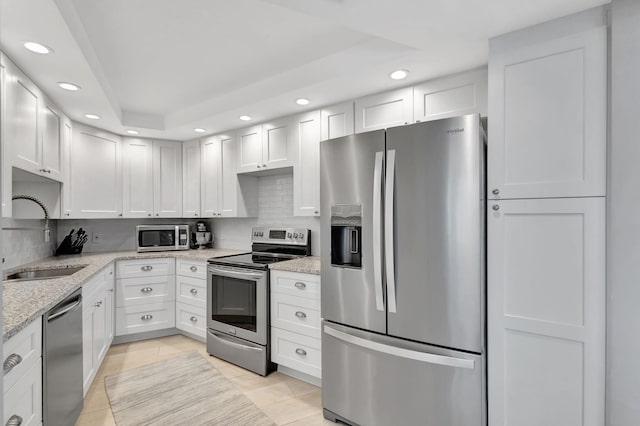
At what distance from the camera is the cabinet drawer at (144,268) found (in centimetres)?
369

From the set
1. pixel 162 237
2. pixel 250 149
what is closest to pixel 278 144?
pixel 250 149

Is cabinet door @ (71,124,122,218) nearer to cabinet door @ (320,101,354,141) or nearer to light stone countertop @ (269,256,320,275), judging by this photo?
light stone countertop @ (269,256,320,275)

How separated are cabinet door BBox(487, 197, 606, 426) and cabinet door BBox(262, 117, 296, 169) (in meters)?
2.03

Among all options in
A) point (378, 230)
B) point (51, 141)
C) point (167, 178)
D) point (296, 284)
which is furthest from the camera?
point (167, 178)

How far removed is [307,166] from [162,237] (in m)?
2.17

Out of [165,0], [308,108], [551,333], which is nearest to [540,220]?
[551,333]

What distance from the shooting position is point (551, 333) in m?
1.76

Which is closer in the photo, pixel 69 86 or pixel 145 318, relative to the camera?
pixel 69 86

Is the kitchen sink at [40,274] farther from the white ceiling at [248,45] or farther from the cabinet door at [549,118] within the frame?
the cabinet door at [549,118]

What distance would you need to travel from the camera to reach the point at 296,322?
2.83 metres

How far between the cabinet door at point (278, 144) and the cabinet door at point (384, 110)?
768 mm

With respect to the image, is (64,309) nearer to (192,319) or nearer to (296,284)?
(296,284)

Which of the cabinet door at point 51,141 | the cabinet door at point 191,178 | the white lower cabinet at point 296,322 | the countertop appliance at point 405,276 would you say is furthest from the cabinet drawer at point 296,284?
the cabinet door at point 51,141

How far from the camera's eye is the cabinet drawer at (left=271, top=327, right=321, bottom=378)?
273 centimetres
